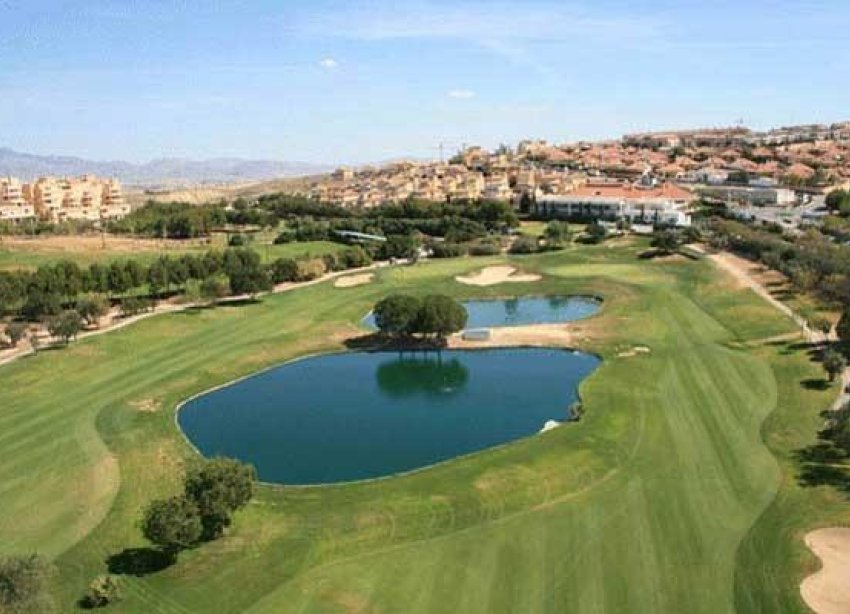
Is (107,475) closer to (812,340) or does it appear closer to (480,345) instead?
(480,345)

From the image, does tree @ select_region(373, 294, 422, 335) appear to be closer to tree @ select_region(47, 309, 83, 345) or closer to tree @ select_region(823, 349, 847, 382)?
tree @ select_region(47, 309, 83, 345)

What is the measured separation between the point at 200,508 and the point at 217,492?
2.60ft

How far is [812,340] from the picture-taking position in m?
55.3

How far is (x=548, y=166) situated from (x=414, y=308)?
137 metres

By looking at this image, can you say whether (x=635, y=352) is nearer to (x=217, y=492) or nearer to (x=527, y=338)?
(x=527, y=338)

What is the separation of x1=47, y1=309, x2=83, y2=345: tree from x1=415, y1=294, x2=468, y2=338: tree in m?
24.0

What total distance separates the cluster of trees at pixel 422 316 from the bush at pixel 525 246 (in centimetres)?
4150

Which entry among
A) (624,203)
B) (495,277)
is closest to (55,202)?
(495,277)

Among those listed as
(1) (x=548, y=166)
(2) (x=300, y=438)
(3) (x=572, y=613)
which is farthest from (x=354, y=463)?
(1) (x=548, y=166)

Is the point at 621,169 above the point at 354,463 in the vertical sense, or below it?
above

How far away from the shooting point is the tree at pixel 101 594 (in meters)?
27.1

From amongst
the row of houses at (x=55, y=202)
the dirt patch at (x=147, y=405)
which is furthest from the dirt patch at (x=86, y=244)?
the dirt patch at (x=147, y=405)

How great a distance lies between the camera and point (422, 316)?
58.4 meters

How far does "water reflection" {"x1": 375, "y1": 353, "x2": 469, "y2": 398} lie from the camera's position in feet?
171
